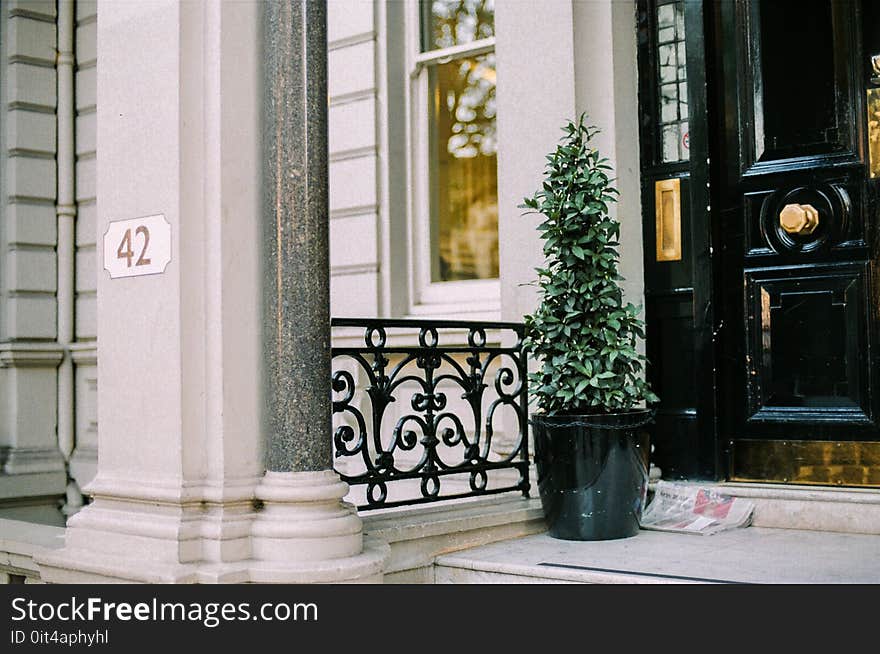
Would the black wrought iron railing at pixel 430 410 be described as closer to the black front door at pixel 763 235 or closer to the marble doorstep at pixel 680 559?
the marble doorstep at pixel 680 559

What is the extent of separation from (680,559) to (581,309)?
1.23 m

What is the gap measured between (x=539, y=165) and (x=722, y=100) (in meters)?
0.99

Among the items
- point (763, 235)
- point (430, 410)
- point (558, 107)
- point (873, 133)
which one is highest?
point (558, 107)

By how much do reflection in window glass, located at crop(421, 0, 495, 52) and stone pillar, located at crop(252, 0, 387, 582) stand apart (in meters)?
A: 3.00

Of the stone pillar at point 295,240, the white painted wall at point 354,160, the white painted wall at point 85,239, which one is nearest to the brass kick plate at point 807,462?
the stone pillar at point 295,240

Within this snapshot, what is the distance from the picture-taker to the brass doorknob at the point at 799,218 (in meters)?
5.06

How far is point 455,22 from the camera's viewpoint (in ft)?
23.5

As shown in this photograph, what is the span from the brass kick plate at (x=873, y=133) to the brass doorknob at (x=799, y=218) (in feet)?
1.03

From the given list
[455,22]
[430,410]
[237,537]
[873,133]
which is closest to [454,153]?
[455,22]

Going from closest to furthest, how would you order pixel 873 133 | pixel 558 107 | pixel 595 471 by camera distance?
pixel 595 471 < pixel 873 133 < pixel 558 107

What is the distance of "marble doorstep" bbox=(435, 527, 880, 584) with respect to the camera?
12.9 ft

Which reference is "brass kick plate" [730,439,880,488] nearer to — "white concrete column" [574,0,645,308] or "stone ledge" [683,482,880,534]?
"stone ledge" [683,482,880,534]

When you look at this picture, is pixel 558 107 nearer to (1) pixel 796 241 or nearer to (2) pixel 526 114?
(2) pixel 526 114

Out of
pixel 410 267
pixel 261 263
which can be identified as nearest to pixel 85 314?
pixel 410 267
